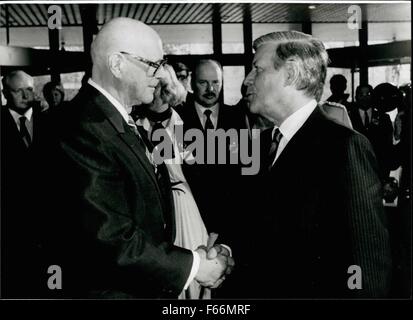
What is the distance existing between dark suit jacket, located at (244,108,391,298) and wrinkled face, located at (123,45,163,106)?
0.50 m

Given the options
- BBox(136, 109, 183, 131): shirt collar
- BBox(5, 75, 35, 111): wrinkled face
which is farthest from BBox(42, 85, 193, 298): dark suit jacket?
BBox(5, 75, 35, 111): wrinkled face

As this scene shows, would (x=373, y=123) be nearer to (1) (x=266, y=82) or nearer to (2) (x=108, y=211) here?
(1) (x=266, y=82)

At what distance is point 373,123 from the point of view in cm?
243

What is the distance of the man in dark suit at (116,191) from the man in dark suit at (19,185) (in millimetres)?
974

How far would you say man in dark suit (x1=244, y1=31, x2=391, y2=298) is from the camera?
4.55 feet

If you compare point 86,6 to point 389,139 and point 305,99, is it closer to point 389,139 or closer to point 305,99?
point 305,99

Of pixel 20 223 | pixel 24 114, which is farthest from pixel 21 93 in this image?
pixel 20 223

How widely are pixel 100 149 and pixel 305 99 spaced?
0.74 m

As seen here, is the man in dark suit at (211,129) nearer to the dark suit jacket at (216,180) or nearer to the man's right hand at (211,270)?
the dark suit jacket at (216,180)

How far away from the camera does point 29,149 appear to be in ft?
9.71

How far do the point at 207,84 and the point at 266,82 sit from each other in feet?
3.99

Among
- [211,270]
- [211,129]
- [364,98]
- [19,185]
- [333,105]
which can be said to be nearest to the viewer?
[211,270]

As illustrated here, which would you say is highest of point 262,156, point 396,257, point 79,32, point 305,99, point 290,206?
point 79,32

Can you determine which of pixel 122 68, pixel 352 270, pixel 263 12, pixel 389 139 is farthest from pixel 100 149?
pixel 389 139
